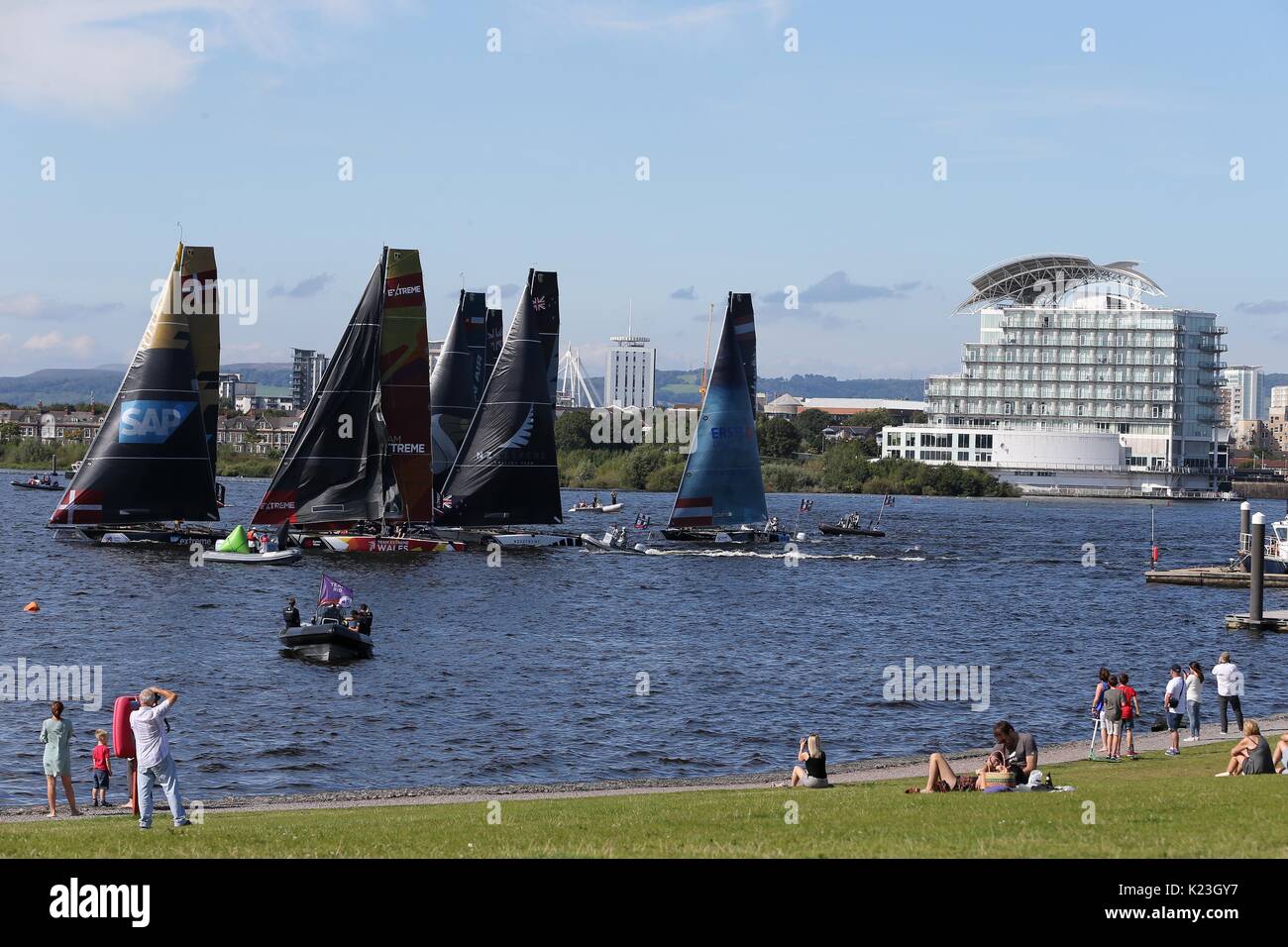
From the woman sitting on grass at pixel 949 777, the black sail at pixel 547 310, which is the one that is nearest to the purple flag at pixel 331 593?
the woman sitting on grass at pixel 949 777

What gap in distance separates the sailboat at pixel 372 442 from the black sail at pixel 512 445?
9.28 ft

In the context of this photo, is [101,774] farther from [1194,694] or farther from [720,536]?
[720,536]

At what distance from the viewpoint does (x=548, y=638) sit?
2244 inches

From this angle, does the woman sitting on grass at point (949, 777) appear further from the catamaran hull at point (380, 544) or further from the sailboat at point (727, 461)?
the sailboat at point (727, 461)

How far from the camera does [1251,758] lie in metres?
26.0

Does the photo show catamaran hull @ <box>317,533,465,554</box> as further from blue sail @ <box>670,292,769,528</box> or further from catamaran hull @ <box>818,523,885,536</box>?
catamaran hull @ <box>818,523,885,536</box>

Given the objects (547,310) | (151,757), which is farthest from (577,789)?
(547,310)

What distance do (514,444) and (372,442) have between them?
829cm

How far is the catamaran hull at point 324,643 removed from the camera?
47.8 m

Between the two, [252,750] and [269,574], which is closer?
[252,750]
